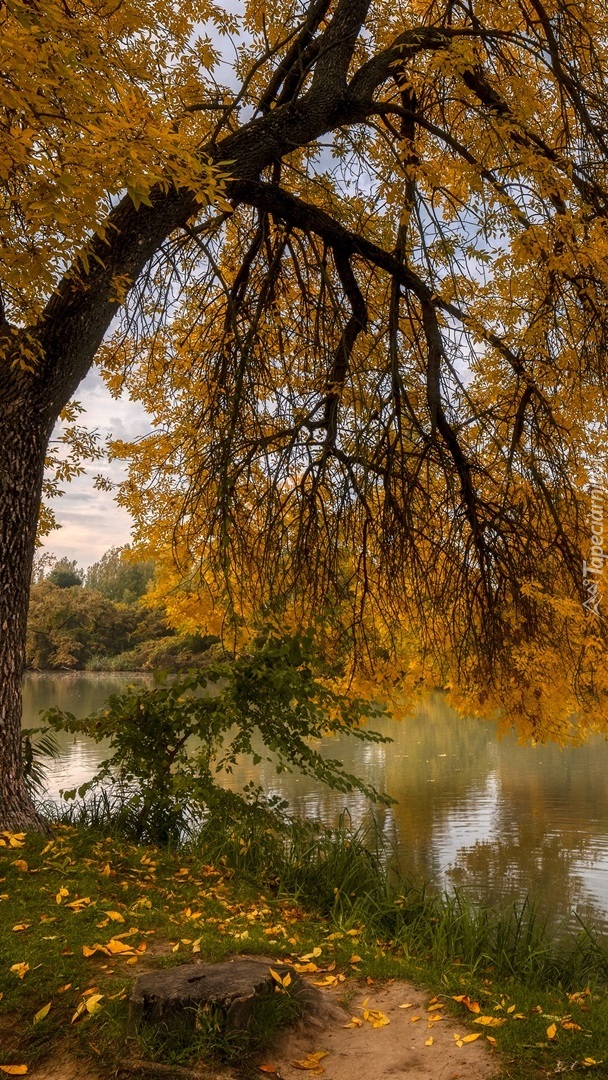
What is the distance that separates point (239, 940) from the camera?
12.1ft

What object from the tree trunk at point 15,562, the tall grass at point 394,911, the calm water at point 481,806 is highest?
the tree trunk at point 15,562

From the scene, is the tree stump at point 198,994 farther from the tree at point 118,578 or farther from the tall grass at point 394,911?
the tree at point 118,578

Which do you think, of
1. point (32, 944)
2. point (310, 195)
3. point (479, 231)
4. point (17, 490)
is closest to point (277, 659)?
point (17, 490)

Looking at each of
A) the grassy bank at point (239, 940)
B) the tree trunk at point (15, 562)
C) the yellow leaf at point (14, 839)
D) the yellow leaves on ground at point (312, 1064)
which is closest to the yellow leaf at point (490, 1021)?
the grassy bank at point (239, 940)

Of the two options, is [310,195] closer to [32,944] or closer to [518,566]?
[518,566]

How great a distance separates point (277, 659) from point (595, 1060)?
303 cm

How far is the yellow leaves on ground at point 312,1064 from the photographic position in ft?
9.25

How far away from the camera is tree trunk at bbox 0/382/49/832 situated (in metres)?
4.77

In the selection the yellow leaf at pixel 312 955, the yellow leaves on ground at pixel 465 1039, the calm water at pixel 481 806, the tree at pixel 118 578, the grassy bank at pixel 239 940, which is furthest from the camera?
the tree at pixel 118 578

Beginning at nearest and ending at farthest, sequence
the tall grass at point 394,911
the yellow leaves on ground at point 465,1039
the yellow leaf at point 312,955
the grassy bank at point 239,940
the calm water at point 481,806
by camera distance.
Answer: the grassy bank at point 239,940, the yellow leaves on ground at point 465,1039, the yellow leaf at point 312,955, the tall grass at point 394,911, the calm water at point 481,806

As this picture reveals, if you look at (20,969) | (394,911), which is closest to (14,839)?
(20,969)

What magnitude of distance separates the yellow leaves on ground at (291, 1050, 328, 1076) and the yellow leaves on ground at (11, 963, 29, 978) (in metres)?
1.11

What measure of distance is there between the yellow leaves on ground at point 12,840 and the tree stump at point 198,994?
1.79 meters

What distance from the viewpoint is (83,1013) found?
9.68 ft
